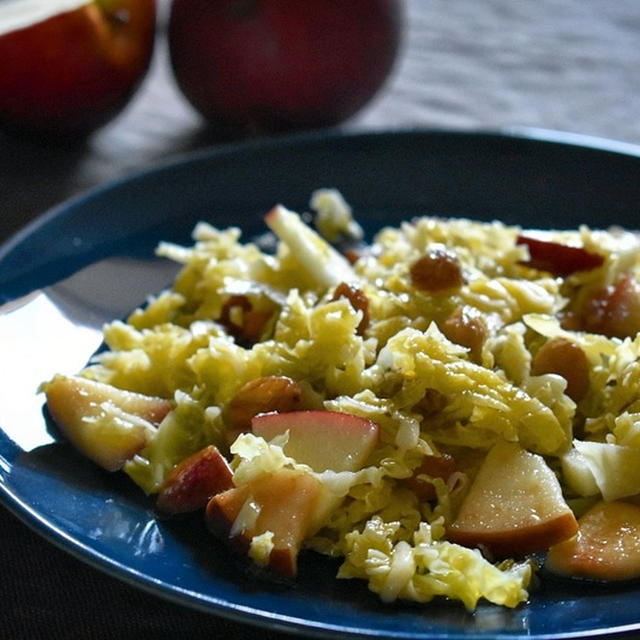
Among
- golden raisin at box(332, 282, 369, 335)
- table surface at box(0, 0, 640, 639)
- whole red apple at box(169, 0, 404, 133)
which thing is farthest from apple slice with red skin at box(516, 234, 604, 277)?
whole red apple at box(169, 0, 404, 133)

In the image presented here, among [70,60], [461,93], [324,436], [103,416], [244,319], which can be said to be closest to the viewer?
[324,436]

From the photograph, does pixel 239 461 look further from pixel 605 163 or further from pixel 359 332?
pixel 605 163

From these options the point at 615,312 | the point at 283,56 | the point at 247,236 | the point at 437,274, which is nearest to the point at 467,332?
the point at 437,274

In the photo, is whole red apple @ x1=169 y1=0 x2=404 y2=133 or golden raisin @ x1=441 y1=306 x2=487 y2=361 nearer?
golden raisin @ x1=441 y1=306 x2=487 y2=361

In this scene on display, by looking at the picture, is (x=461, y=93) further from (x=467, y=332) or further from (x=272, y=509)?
(x=272, y=509)

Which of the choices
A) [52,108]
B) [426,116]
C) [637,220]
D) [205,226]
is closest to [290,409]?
[205,226]

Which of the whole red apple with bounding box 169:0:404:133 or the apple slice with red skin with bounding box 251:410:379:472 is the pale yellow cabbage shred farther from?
the whole red apple with bounding box 169:0:404:133

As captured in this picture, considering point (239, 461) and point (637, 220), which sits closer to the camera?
point (239, 461)
